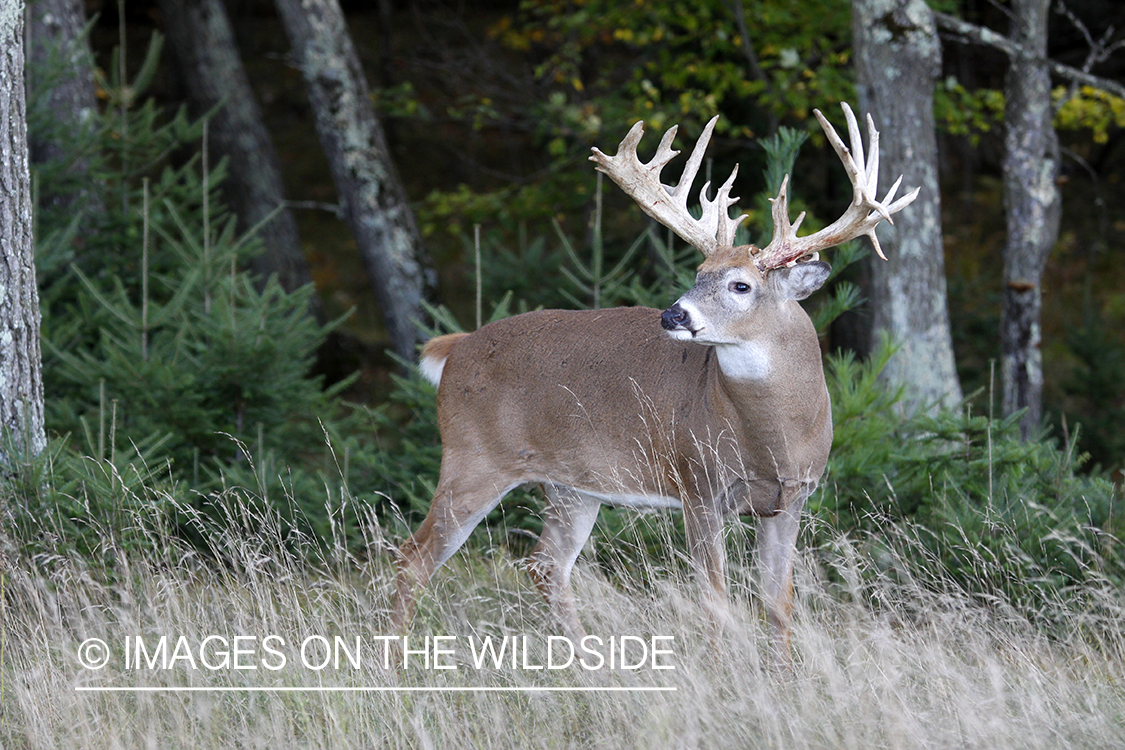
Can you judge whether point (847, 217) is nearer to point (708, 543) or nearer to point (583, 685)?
point (708, 543)

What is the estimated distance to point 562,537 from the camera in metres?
4.93

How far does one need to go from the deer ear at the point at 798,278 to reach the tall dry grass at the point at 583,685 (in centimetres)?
98

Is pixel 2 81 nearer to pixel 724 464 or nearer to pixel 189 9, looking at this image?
pixel 724 464

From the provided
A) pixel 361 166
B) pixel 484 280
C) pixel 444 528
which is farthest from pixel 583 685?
pixel 484 280

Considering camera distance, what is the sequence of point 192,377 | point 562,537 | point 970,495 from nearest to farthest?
point 562,537 < point 970,495 < point 192,377

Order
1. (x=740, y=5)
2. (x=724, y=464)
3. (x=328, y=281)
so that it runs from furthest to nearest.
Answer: (x=328, y=281) < (x=740, y=5) < (x=724, y=464)

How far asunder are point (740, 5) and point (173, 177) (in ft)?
15.7

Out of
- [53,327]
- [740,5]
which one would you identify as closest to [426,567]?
[53,327]

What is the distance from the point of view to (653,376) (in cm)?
450

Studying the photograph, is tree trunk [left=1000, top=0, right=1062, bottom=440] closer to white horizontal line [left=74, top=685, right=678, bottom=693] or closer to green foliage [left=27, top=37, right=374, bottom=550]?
green foliage [left=27, top=37, right=374, bottom=550]

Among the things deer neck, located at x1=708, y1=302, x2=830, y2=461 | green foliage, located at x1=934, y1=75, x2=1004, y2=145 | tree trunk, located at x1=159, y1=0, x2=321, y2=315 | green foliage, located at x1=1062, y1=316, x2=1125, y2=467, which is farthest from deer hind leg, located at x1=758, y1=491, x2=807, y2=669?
green foliage, located at x1=1062, y1=316, x2=1125, y2=467

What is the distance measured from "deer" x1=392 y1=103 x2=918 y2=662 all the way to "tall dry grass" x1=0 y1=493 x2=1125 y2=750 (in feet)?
0.84

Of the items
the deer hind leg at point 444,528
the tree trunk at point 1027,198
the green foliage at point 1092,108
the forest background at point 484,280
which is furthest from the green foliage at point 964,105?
the deer hind leg at point 444,528

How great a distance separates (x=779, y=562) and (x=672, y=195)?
148cm
